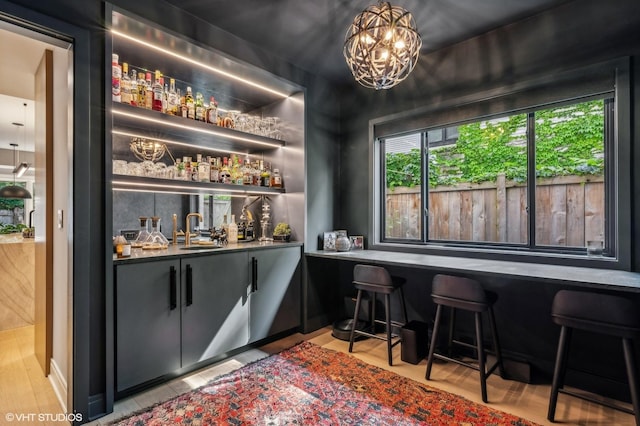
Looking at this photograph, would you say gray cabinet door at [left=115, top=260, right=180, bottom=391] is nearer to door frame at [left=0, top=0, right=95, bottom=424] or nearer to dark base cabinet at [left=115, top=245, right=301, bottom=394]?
dark base cabinet at [left=115, top=245, right=301, bottom=394]

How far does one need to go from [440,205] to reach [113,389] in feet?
10.2

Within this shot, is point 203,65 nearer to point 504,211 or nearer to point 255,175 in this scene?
point 255,175

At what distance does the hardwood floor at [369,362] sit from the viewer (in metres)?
2.03

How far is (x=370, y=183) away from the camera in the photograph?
3.69 metres

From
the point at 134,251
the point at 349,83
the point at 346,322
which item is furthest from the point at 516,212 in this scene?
the point at 134,251

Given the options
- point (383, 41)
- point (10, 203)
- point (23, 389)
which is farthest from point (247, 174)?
point (10, 203)

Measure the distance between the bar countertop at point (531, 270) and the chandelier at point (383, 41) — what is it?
55.9 inches

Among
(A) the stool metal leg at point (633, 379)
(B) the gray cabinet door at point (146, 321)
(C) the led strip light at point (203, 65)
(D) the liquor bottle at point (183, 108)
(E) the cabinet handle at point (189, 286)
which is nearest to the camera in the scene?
(A) the stool metal leg at point (633, 379)

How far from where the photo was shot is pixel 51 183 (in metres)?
2.37

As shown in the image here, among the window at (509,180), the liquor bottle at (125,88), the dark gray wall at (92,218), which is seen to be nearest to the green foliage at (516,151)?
the window at (509,180)

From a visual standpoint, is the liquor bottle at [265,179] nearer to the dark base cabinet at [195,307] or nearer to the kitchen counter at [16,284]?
the dark base cabinet at [195,307]

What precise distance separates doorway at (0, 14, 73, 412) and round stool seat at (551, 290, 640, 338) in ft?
9.64

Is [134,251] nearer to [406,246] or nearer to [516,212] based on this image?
[406,246]

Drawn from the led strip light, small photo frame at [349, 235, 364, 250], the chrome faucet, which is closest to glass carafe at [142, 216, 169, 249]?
the chrome faucet
